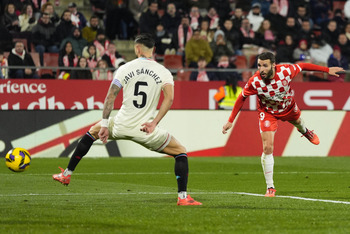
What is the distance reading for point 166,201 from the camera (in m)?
10.7

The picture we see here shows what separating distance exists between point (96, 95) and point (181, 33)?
4289mm

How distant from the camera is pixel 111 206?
392 inches

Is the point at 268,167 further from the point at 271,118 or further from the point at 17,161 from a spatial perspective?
the point at 17,161

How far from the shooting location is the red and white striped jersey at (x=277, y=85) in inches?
472

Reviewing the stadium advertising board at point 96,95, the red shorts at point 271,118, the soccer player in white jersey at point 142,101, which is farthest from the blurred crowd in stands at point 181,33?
the soccer player in white jersey at point 142,101

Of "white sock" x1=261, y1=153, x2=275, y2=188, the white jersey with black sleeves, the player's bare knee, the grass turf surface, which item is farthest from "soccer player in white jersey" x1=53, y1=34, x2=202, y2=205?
the player's bare knee

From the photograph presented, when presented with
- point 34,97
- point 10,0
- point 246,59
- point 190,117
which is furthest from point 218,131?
point 10,0

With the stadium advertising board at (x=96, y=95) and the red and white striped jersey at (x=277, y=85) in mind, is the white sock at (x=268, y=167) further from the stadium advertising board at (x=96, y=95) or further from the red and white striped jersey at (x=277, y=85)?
the stadium advertising board at (x=96, y=95)

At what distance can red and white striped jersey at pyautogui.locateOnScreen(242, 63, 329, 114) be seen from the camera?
12.0 m

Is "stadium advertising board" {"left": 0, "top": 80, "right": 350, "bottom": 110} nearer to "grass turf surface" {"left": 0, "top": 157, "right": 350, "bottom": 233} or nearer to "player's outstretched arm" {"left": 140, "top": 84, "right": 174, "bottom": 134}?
"grass turf surface" {"left": 0, "top": 157, "right": 350, "bottom": 233}

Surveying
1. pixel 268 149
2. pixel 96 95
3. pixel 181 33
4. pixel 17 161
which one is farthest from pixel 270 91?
pixel 181 33

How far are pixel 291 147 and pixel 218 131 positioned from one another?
216 cm

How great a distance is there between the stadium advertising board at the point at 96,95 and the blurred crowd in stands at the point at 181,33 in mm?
310

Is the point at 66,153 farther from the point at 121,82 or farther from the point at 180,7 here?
the point at 121,82
